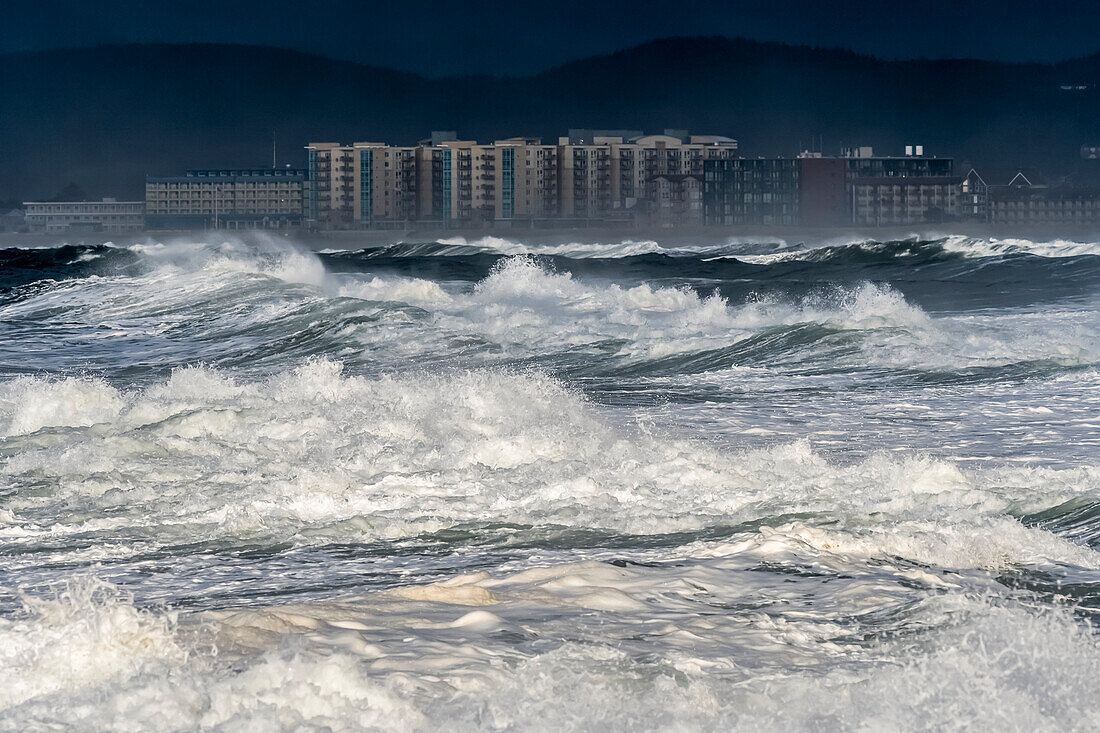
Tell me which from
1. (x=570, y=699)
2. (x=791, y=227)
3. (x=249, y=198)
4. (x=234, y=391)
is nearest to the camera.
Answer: (x=570, y=699)

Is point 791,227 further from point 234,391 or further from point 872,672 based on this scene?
point 872,672

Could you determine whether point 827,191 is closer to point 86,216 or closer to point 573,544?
point 86,216

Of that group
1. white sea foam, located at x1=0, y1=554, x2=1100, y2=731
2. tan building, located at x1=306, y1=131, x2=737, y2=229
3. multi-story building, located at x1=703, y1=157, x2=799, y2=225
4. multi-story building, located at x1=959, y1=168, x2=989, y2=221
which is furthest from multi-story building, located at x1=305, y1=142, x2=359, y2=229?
white sea foam, located at x1=0, y1=554, x2=1100, y2=731

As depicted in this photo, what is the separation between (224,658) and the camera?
4.36 meters

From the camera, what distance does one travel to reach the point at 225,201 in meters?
152

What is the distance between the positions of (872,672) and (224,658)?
2.20 meters

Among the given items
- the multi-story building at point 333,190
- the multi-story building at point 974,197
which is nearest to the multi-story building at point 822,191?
the multi-story building at point 974,197

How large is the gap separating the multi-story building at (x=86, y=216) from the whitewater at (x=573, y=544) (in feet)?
466

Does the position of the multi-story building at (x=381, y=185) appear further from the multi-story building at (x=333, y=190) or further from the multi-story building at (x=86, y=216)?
the multi-story building at (x=86, y=216)

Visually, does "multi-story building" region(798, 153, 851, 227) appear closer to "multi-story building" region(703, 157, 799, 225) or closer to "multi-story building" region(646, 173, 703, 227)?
"multi-story building" region(703, 157, 799, 225)

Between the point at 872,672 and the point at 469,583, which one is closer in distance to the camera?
the point at 872,672

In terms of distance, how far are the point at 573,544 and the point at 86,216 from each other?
15508 centimetres

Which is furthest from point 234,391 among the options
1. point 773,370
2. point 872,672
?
point 872,672

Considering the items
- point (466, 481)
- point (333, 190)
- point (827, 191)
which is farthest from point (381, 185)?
point (466, 481)
